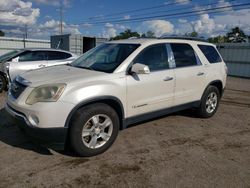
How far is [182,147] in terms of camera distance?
4.36 meters

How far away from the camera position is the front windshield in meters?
4.25

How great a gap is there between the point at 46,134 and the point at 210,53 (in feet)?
14.2

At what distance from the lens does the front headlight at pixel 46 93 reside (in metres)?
3.42

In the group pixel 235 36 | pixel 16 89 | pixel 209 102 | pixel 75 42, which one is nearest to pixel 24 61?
pixel 16 89

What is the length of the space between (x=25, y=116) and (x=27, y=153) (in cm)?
78

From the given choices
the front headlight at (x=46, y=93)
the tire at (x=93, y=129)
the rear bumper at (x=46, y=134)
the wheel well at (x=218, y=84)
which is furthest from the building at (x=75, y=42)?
the rear bumper at (x=46, y=134)

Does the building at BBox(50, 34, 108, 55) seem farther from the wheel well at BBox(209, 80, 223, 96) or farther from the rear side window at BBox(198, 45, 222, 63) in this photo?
the wheel well at BBox(209, 80, 223, 96)

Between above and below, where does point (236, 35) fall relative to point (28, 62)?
above

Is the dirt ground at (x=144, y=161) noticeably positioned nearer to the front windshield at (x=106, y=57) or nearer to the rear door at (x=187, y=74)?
the rear door at (x=187, y=74)

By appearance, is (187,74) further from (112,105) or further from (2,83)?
(2,83)

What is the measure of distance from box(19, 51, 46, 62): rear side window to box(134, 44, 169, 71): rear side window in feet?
18.7

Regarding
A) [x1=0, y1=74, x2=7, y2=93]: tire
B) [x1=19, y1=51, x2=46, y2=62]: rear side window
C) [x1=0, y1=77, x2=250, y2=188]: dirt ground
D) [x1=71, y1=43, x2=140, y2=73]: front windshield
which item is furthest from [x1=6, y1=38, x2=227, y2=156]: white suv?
[x1=0, y1=74, x2=7, y2=93]: tire

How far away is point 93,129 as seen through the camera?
381 centimetres

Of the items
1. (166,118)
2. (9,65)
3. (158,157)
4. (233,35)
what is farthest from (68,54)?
(233,35)
